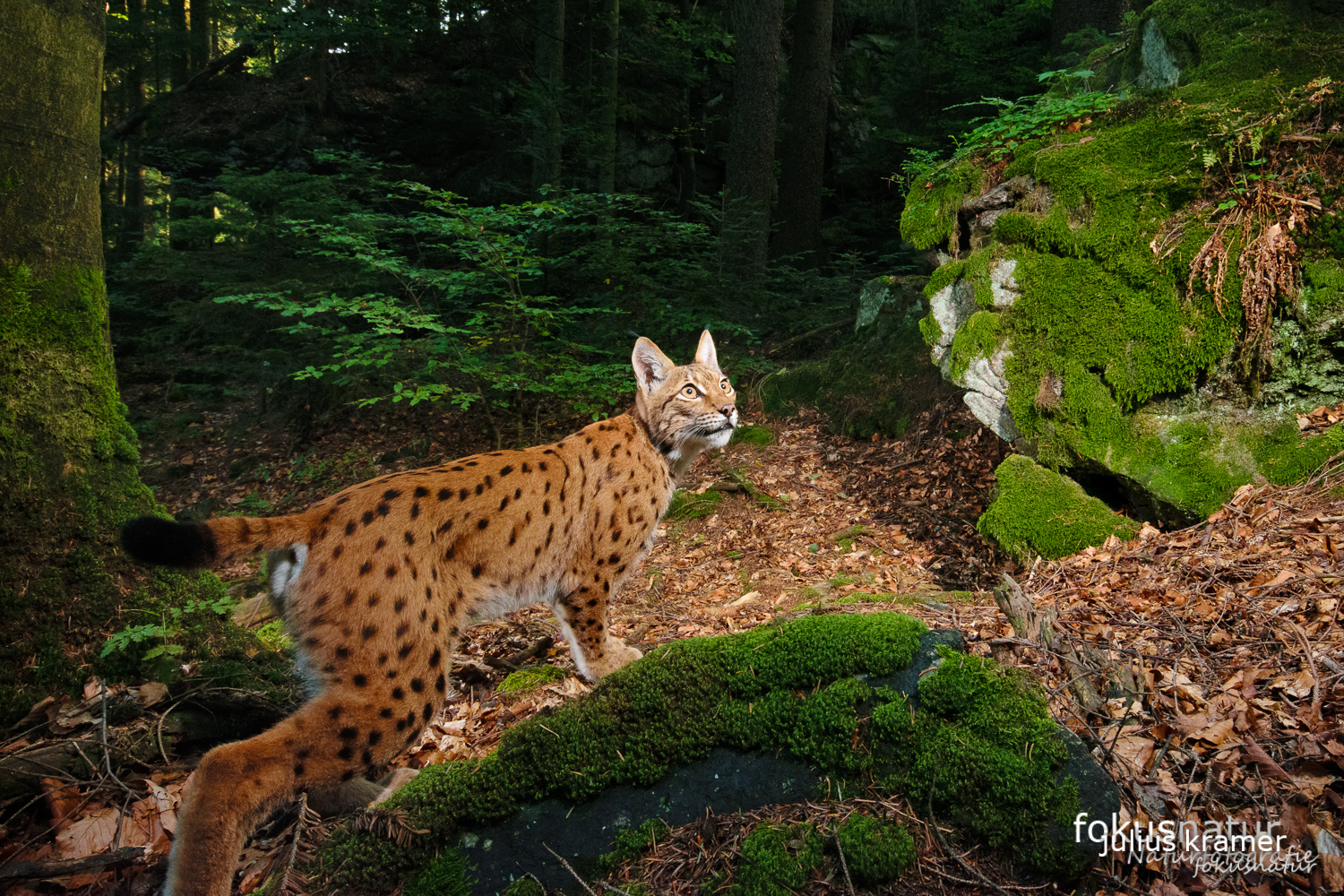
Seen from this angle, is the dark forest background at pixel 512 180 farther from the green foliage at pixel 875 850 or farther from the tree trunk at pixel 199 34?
the green foliage at pixel 875 850

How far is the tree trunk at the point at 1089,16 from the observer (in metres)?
11.5

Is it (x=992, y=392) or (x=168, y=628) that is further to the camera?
Answer: (x=992, y=392)

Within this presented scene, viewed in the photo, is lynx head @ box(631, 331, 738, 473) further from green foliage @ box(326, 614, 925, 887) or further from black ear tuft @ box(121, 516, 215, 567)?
black ear tuft @ box(121, 516, 215, 567)

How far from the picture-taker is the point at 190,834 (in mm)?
2975

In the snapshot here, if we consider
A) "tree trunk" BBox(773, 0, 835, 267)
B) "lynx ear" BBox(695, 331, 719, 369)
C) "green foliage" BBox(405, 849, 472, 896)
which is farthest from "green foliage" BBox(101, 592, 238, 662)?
"tree trunk" BBox(773, 0, 835, 267)

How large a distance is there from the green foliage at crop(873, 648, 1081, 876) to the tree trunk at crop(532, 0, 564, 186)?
12.0 metres

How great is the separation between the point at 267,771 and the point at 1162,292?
7.06 m

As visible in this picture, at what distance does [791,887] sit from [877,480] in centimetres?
687

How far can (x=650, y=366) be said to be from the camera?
5.54m

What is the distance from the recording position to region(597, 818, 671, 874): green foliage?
2.77m

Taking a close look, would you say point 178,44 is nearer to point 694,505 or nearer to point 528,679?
point 694,505

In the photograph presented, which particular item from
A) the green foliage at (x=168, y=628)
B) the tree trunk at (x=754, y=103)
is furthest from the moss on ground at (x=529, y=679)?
the tree trunk at (x=754, y=103)

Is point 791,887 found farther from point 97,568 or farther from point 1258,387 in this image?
point 1258,387

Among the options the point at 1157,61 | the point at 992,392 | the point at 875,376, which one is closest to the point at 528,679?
the point at 992,392
